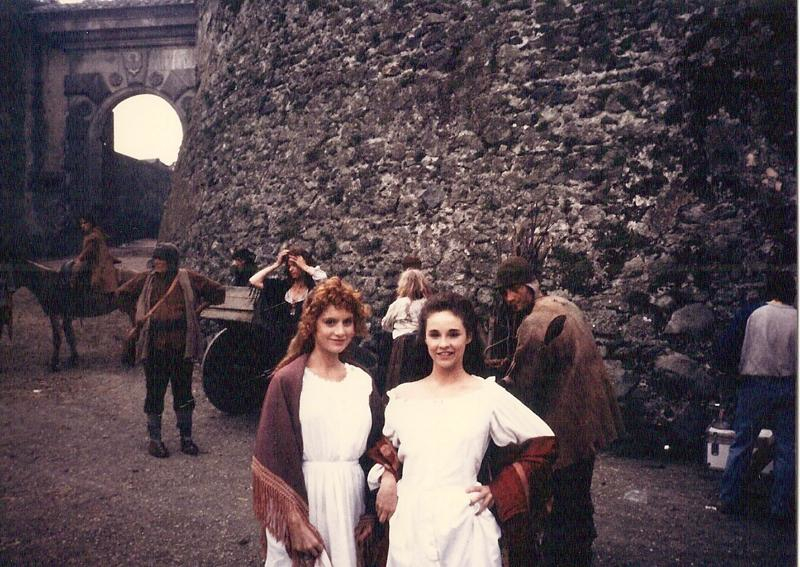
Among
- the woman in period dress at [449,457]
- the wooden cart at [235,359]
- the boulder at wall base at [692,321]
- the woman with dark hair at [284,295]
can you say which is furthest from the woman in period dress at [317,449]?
the boulder at wall base at [692,321]

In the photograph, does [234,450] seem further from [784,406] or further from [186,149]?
[186,149]

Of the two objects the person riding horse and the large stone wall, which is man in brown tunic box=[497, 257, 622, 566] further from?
the person riding horse

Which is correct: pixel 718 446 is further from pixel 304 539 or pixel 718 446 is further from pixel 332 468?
pixel 304 539

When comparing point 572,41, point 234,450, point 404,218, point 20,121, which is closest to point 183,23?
point 20,121

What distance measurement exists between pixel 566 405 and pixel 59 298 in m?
8.34

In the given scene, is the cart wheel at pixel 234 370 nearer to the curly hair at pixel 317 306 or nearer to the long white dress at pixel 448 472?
the curly hair at pixel 317 306

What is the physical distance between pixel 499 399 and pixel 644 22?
5.25 meters

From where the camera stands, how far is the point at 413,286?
6.03m

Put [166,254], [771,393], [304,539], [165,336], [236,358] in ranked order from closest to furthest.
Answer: [304,539] → [771,393] → [165,336] → [166,254] → [236,358]

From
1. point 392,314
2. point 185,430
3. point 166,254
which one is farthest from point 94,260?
point 392,314

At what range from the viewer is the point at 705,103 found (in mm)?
5434

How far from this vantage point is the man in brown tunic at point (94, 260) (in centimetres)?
876

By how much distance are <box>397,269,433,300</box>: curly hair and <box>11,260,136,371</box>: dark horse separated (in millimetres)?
4899

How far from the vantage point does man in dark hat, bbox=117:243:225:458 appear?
515cm
